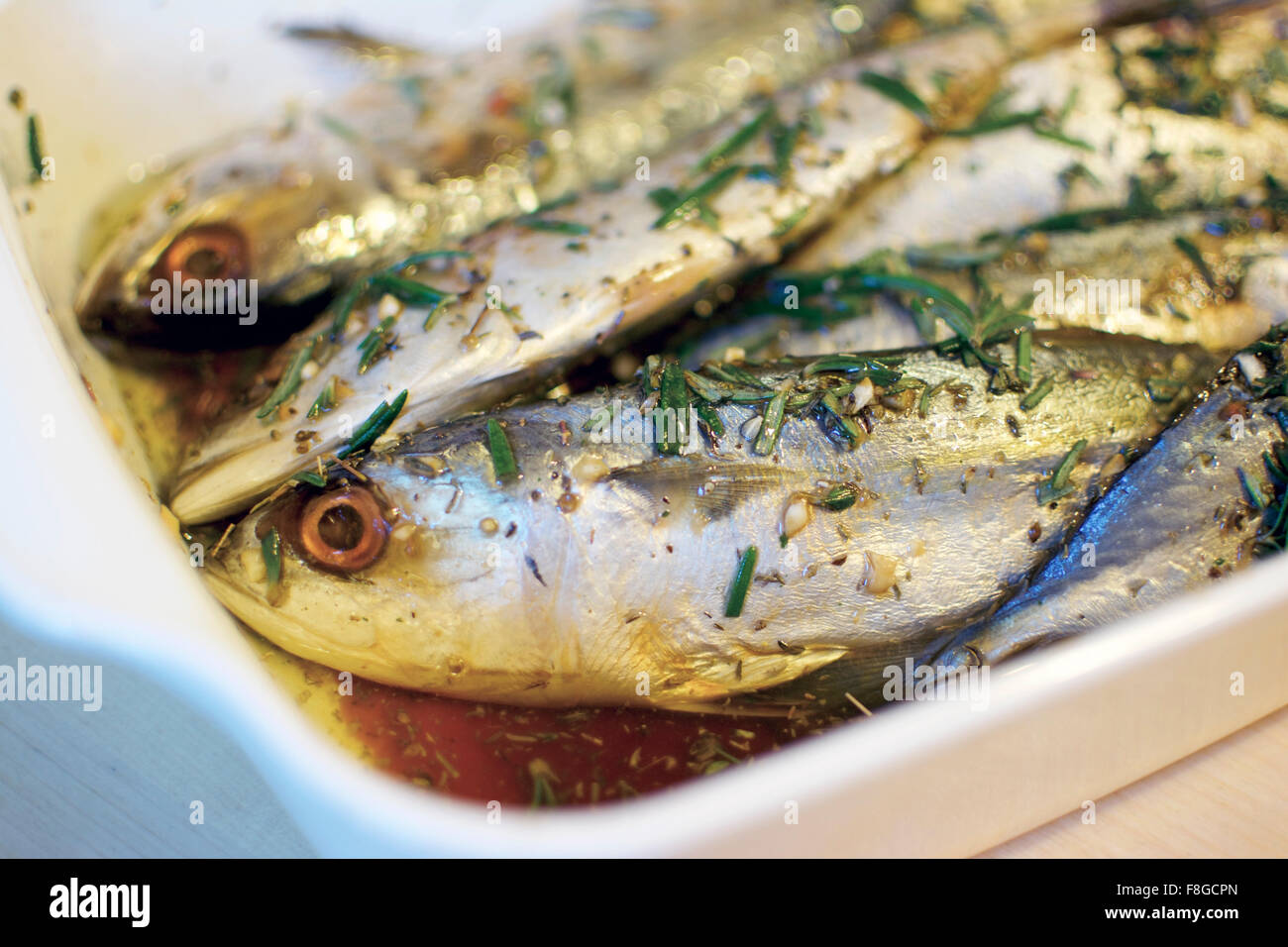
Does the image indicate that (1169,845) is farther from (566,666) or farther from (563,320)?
(563,320)

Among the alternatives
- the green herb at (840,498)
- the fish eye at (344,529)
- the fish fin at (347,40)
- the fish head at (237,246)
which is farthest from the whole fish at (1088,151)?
the fish fin at (347,40)

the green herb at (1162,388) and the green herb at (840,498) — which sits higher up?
the green herb at (1162,388)

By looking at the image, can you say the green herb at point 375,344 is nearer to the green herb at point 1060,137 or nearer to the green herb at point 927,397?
the green herb at point 927,397

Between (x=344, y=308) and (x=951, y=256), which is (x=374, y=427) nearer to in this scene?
(x=344, y=308)

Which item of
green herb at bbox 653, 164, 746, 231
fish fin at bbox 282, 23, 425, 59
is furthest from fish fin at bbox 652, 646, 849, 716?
fish fin at bbox 282, 23, 425, 59

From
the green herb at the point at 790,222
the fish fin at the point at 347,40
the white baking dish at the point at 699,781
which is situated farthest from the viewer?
the fish fin at the point at 347,40

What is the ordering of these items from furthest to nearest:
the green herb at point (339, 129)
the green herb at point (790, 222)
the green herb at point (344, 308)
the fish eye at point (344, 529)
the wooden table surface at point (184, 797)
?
the green herb at point (339, 129), the green herb at point (790, 222), the green herb at point (344, 308), the wooden table surface at point (184, 797), the fish eye at point (344, 529)
